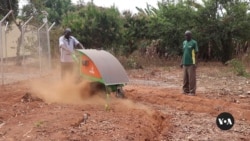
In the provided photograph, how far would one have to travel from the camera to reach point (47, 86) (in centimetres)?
1303

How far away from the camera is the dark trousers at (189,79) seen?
12875 mm

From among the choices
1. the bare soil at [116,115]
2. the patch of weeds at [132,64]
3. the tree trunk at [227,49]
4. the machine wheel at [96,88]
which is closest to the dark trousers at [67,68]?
the bare soil at [116,115]

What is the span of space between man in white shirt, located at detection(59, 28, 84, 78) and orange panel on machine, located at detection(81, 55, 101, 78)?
140 cm

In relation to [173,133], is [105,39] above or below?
above

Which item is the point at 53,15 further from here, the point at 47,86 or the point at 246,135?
the point at 246,135

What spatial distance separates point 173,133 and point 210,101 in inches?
138

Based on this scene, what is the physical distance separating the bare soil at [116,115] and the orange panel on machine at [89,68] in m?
0.58

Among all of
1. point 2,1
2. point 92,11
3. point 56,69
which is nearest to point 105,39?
point 92,11

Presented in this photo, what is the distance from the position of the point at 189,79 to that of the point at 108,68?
3748mm

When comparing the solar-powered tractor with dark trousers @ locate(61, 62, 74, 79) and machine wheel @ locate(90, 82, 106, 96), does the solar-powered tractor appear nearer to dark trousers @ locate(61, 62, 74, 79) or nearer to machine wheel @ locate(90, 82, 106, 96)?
machine wheel @ locate(90, 82, 106, 96)

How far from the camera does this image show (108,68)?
32.4 feet

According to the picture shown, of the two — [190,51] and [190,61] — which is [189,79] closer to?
[190,61]

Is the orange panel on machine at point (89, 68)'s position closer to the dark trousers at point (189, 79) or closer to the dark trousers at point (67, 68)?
the dark trousers at point (67, 68)

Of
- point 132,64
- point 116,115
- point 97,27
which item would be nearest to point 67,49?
point 116,115
